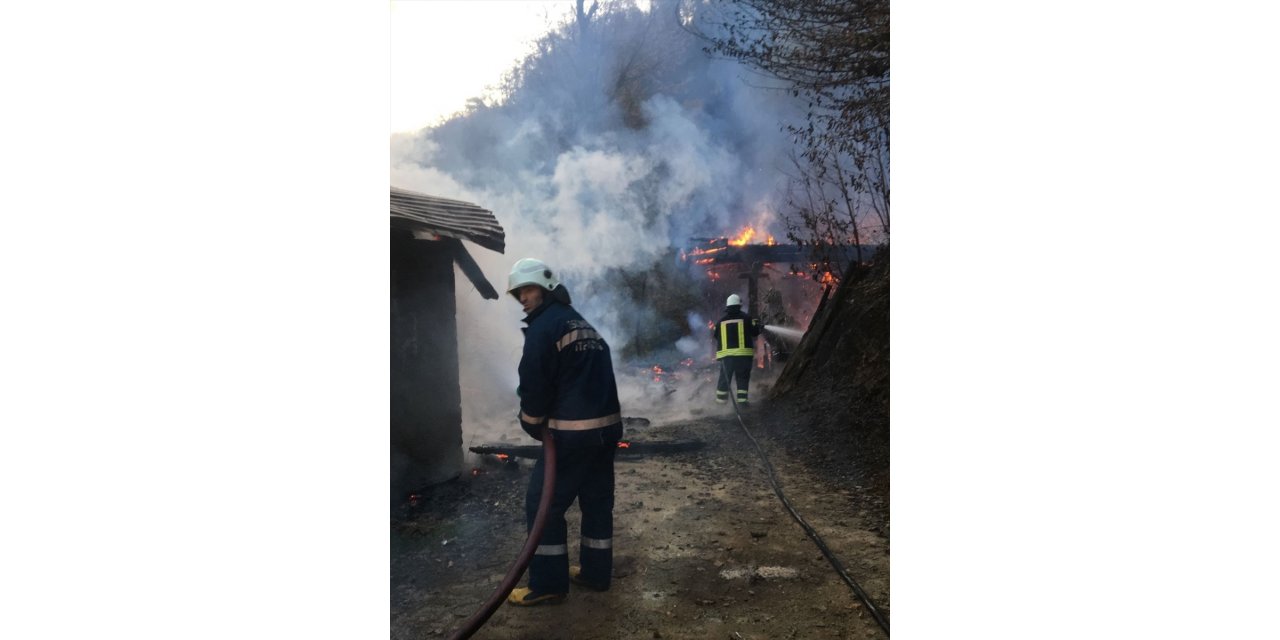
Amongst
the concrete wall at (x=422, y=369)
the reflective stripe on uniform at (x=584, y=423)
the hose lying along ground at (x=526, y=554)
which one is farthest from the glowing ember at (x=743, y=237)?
the concrete wall at (x=422, y=369)

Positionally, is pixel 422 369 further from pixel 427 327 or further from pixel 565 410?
pixel 565 410

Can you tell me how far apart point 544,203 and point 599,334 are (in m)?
0.63

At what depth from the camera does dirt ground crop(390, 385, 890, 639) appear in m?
3.44

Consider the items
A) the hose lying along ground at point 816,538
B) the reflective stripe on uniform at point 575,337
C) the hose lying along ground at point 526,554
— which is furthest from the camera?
the reflective stripe on uniform at point 575,337

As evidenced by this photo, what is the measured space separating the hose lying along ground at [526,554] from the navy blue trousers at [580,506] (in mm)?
21

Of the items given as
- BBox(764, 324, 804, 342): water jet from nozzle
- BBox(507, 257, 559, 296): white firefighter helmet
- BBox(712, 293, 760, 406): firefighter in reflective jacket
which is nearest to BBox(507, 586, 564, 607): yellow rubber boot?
BBox(712, 293, 760, 406): firefighter in reflective jacket

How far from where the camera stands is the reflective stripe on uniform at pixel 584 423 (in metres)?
3.62

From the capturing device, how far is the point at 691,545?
3539mm

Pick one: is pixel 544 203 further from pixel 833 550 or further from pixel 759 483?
pixel 833 550

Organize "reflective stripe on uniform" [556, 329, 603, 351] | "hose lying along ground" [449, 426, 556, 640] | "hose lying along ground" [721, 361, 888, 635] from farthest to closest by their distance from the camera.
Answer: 1. "reflective stripe on uniform" [556, 329, 603, 351]
2. "hose lying along ground" [449, 426, 556, 640]
3. "hose lying along ground" [721, 361, 888, 635]

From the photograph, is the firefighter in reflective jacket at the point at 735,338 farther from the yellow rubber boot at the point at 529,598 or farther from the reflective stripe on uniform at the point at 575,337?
the yellow rubber boot at the point at 529,598

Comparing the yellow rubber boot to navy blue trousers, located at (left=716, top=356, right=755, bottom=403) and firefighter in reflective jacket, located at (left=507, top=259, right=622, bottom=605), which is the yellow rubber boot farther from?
navy blue trousers, located at (left=716, top=356, right=755, bottom=403)

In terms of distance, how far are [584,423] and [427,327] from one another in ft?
2.78

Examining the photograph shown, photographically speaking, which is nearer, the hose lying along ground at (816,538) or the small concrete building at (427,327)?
the hose lying along ground at (816,538)
